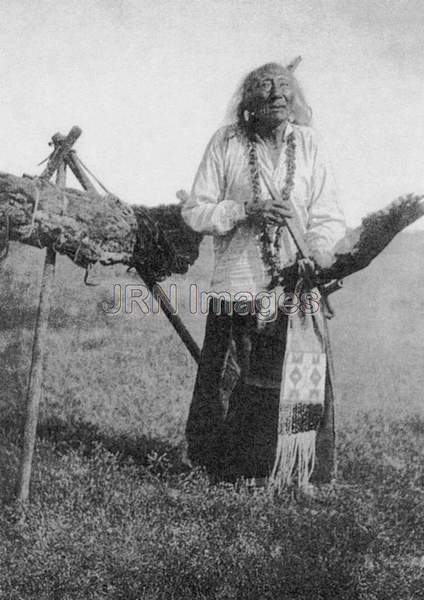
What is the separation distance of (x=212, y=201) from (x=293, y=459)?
2018 mm

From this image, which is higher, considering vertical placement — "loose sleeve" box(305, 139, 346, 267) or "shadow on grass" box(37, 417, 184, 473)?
"loose sleeve" box(305, 139, 346, 267)

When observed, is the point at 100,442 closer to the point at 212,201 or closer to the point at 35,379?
the point at 35,379

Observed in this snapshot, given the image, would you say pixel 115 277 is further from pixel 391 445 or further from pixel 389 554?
pixel 389 554

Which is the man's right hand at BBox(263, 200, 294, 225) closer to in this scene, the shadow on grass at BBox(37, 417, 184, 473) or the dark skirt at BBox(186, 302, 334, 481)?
the dark skirt at BBox(186, 302, 334, 481)

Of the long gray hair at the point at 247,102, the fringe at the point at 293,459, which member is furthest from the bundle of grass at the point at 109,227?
the fringe at the point at 293,459

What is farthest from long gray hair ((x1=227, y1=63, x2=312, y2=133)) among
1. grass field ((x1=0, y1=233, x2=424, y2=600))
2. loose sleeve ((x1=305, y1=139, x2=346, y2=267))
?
grass field ((x1=0, y1=233, x2=424, y2=600))

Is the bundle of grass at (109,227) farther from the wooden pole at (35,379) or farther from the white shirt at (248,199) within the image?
the white shirt at (248,199)

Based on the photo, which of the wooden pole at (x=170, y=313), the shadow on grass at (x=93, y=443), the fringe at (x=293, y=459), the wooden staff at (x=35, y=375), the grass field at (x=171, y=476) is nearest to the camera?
the grass field at (x=171, y=476)

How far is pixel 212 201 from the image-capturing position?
4.75 meters

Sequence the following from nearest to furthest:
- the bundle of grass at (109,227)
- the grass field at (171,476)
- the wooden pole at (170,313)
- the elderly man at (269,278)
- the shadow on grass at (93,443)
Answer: the grass field at (171,476) → the bundle of grass at (109,227) → the elderly man at (269,278) → the shadow on grass at (93,443) → the wooden pole at (170,313)

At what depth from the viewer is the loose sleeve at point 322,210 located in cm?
462

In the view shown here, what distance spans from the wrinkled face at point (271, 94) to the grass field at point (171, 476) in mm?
2775

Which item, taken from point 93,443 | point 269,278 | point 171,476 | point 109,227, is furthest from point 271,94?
point 93,443

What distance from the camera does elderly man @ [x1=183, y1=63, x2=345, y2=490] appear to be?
464 centimetres
